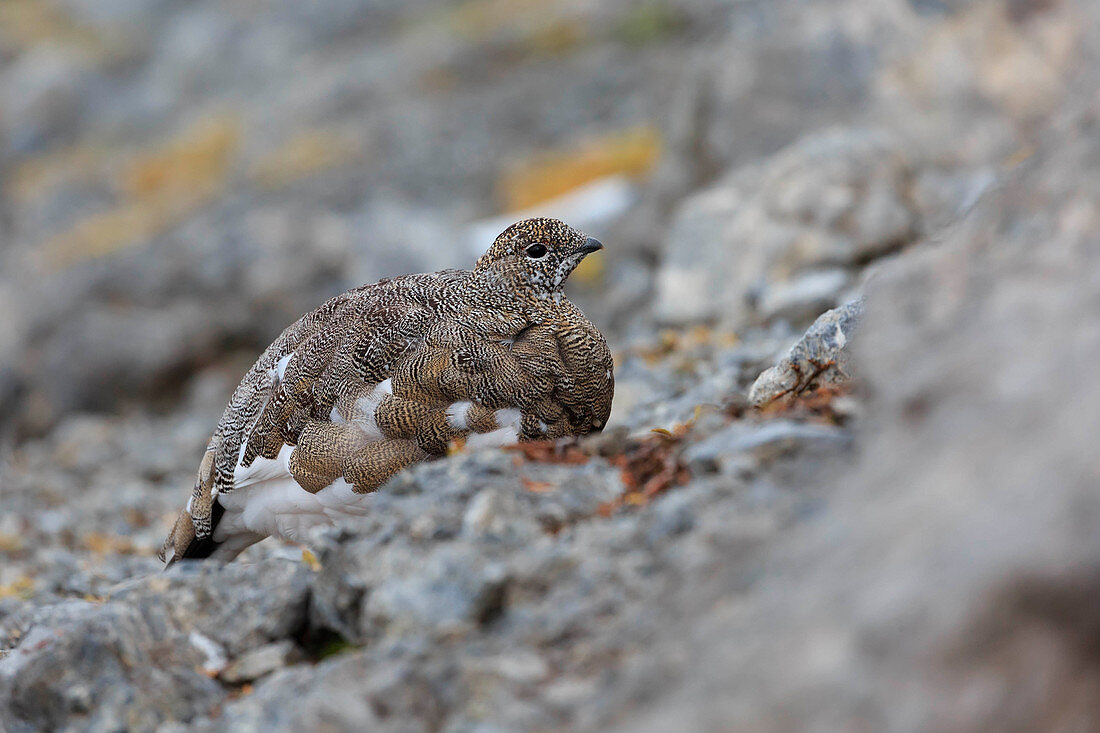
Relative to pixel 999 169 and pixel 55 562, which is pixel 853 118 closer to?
pixel 999 169

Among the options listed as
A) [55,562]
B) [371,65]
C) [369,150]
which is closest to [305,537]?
[55,562]

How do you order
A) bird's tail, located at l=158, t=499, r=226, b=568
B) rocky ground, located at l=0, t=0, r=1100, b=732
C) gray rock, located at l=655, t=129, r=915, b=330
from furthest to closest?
gray rock, located at l=655, t=129, r=915, b=330 → bird's tail, located at l=158, t=499, r=226, b=568 → rocky ground, located at l=0, t=0, r=1100, b=732

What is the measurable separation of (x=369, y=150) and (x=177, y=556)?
2189 cm

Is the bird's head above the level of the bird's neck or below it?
above

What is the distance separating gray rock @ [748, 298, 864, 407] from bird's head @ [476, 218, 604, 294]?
1579 millimetres

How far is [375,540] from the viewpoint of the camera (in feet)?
14.4

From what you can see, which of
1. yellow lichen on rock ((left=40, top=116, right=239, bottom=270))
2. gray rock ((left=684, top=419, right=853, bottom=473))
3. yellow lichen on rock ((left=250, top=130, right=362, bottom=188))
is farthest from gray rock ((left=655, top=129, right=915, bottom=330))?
yellow lichen on rock ((left=250, top=130, right=362, bottom=188))

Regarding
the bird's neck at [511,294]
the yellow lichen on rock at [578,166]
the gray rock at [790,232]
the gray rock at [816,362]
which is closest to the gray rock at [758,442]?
the gray rock at [816,362]

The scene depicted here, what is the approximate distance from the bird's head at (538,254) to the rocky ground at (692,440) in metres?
1.09

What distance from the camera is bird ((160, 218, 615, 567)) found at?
603 cm

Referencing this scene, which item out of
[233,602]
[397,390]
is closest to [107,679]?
[233,602]

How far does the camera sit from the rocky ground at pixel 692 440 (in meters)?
2.69

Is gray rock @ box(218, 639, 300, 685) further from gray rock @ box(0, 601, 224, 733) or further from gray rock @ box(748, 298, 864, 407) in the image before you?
gray rock @ box(748, 298, 864, 407)

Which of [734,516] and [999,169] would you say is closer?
[734,516]
